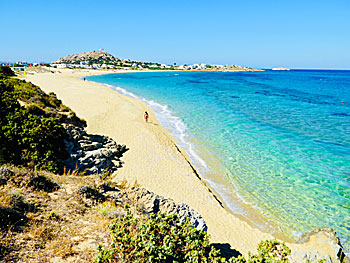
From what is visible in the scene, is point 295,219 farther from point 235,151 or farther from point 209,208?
point 235,151

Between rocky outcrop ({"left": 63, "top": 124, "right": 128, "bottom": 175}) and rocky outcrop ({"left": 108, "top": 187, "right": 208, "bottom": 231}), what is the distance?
4072mm

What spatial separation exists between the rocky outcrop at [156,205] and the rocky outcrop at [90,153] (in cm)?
407

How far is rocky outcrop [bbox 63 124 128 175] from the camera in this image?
11648 mm

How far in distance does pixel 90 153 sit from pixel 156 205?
22.6ft

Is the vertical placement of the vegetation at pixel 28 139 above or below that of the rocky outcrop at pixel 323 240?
above

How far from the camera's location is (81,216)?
21.0ft

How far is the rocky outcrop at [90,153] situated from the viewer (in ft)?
38.2

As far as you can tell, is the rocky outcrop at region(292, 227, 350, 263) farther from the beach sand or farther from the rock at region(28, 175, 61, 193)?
the rock at region(28, 175, 61, 193)

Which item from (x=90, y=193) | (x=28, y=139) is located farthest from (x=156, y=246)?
(x=28, y=139)

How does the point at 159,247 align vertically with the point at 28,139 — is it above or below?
below

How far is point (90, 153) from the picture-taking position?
1284 centimetres

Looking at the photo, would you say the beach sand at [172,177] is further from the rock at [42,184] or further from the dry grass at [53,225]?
the rock at [42,184]

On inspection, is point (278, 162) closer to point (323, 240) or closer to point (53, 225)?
point (323, 240)

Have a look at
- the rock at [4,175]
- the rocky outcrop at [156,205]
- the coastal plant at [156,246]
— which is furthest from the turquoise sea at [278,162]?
the rock at [4,175]
